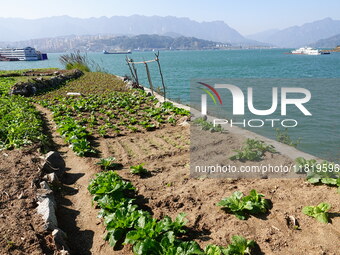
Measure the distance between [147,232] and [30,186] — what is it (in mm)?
2776

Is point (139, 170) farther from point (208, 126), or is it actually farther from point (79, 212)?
point (208, 126)

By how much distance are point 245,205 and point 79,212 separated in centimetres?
284

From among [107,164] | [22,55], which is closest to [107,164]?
[107,164]

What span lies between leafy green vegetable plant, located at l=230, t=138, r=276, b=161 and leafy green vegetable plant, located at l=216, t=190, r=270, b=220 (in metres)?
1.82

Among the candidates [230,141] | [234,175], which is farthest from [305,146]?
[234,175]

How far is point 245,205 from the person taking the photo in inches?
173

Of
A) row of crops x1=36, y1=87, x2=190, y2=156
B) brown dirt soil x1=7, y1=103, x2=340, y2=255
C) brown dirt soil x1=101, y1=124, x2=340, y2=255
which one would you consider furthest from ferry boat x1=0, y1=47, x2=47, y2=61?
brown dirt soil x1=101, y1=124, x2=340, y2=255

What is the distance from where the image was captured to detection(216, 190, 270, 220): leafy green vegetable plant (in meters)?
4.41

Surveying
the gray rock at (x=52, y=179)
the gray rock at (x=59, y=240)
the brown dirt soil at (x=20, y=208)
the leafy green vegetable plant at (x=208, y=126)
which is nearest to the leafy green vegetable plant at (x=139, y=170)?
the gray rock at (x=52, y=179)

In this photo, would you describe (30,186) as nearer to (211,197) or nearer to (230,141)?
(211,197)

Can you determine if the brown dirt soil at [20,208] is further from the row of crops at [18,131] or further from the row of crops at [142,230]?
the row of crops at [142,230]

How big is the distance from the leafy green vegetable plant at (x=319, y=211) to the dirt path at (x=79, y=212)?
2713 millimetres

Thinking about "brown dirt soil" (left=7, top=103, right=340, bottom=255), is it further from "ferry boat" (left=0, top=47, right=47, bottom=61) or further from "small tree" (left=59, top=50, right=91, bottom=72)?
"ferry boat" (left=0, top=47, right=47, bottom=61)

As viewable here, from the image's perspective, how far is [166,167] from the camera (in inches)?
260
